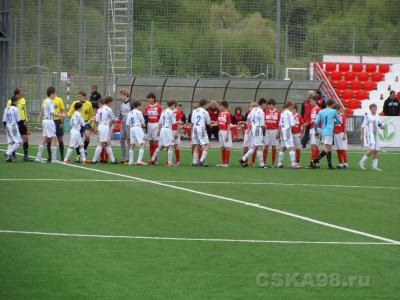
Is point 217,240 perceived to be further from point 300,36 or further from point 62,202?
point 300,36

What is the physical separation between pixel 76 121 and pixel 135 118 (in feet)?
5.26

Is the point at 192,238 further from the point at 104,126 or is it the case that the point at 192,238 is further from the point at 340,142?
the point at 340,142

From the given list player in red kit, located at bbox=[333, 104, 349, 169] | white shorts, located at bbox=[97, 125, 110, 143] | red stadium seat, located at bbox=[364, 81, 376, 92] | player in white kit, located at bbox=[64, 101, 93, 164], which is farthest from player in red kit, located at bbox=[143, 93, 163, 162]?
red stadium seat, located at bbox=[364, 81, 376, 92]

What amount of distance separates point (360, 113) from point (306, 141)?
15.4ft

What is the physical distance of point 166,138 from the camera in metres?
26.1

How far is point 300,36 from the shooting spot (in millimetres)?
43344

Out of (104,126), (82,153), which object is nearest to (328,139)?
(104,126)

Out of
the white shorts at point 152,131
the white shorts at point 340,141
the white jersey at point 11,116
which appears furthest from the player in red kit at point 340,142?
the white jersey at point 11,116

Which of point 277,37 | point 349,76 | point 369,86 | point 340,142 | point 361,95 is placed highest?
point 277,37

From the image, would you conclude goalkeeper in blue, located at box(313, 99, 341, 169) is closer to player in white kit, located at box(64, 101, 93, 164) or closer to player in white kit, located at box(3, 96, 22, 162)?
player in white kit, located at box(64, 101, 93, 164)

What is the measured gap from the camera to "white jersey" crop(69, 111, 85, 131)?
25906 mm

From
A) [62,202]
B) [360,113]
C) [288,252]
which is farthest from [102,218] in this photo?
[360,113]

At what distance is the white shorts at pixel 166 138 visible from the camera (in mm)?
26094

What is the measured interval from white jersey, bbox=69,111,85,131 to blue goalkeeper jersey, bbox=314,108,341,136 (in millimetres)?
6525
